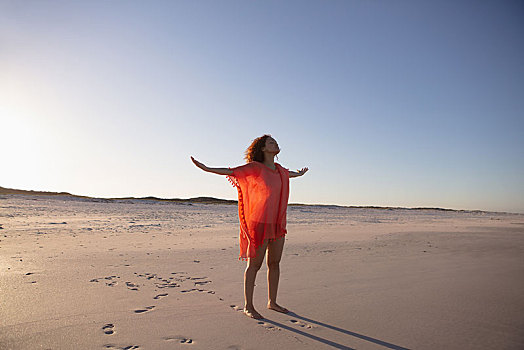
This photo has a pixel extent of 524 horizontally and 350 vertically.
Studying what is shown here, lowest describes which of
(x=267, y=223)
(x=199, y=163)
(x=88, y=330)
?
(x=88, y=330)

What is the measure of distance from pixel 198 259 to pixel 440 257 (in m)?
5.16

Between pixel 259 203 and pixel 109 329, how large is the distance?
187 centimetres

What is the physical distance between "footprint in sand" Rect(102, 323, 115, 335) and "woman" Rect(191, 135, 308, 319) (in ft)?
4.28

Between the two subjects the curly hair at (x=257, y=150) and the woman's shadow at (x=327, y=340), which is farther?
the curly hair at (x=257, y=150)

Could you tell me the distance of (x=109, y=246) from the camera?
770cm

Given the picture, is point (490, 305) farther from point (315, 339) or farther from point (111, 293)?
point (111, 293)

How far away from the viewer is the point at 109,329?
3059mm

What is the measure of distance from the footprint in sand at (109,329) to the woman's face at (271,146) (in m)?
2.31

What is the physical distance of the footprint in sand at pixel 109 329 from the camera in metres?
2.99

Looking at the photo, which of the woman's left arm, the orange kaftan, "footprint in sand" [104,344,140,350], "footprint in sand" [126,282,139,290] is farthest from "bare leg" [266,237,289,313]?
"footprint in sand" [126,282,139,290]

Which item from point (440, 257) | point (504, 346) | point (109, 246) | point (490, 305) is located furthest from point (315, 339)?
point (109, 246)

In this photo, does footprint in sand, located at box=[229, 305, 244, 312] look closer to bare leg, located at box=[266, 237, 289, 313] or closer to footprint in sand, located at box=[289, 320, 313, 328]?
bare leg, located at box=[266, 237, 289, 313]

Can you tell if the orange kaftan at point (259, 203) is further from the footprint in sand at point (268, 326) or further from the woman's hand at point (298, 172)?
the footprint in sand at point (268, 326)

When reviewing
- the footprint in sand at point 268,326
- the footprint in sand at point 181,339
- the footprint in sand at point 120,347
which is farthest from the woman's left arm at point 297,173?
the footprint in sand at point 120,347
